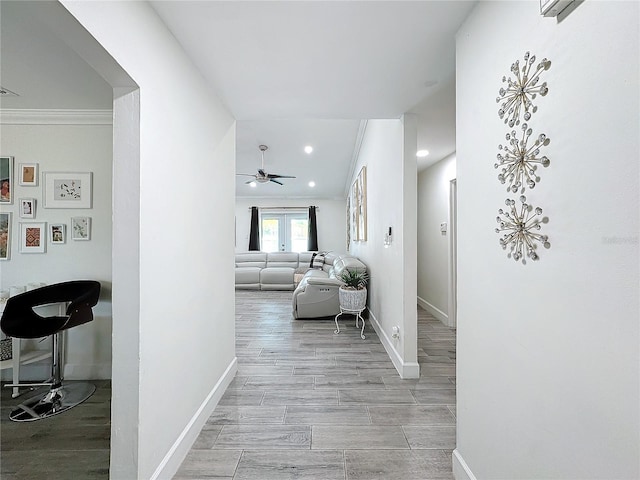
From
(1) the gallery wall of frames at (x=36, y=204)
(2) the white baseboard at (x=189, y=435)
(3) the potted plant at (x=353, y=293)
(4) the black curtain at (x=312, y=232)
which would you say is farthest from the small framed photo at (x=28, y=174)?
(4) the black curtain at (x=312, y=232)

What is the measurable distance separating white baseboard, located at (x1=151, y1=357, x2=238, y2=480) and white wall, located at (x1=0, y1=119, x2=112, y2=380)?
115 centimetres

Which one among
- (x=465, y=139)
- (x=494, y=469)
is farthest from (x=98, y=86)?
(x=494, y=469)

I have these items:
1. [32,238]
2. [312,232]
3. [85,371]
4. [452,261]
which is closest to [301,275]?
[312,232]

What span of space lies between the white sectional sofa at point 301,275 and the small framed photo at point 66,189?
282cm

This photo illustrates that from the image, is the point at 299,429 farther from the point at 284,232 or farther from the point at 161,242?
the point at 284,232

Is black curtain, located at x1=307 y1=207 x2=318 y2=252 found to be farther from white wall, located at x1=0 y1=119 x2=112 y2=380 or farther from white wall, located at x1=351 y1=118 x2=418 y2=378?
white wall, located at x1=0 y1=119 x2=112 y2=380

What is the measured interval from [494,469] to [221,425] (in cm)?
154

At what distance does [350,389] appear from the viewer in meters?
2.34

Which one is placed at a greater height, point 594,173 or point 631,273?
point 594,173

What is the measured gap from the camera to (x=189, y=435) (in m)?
1.67

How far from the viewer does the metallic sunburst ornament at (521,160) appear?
0.95 m

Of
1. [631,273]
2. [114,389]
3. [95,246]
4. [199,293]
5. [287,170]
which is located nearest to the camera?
[631,273]

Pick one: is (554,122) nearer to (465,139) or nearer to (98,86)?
(465,139)

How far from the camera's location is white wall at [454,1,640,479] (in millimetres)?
671
